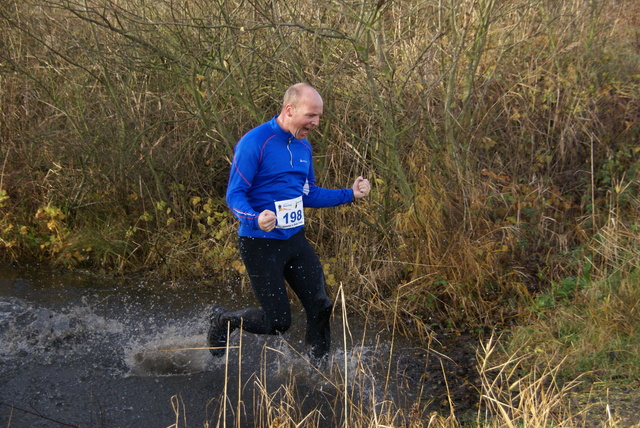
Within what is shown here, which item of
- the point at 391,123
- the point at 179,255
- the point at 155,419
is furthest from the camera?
the point at 179,255

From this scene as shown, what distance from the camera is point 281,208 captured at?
4.05 meters

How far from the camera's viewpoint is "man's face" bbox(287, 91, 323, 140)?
3.89 meters

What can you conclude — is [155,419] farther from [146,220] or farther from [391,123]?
[146,220]

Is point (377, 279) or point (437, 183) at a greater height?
point (437, 183)

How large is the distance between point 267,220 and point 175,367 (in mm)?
1728

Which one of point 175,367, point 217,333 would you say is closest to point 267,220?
point 217,333

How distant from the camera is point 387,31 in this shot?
7.25m

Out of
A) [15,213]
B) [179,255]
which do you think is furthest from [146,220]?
[15,213]

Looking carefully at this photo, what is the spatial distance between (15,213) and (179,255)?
7.29ft

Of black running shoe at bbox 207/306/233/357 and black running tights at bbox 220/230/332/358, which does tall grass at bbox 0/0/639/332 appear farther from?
black running shoe at bbox 207/306/233/357

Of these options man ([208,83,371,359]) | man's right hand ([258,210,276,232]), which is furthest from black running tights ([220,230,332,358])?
man's right hand ([258,210,276,232])

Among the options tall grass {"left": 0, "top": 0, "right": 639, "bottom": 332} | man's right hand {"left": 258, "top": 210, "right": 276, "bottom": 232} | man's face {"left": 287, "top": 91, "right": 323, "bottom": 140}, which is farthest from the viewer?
tall grass {"left": 0, "top": 0, "right": 639, "bottom": 332}

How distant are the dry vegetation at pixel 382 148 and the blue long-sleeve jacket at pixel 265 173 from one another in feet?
3.57

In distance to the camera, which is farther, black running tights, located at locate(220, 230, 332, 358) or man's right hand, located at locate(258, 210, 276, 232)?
black running tights, located at locate(220, 230, 332, 358)
